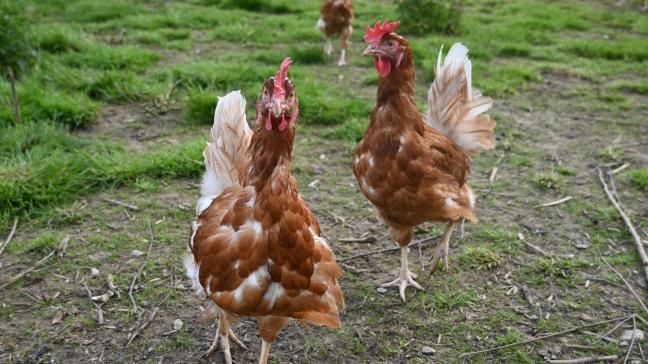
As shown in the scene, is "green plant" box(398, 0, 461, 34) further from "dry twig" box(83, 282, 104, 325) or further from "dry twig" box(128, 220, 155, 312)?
"dry twig" box(83, 282, 104, 325)

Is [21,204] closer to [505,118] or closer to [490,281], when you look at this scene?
[490,281]

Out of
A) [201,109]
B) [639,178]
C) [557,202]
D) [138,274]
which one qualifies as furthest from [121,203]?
[639,178]

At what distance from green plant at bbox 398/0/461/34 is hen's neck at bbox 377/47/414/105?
16.3ft

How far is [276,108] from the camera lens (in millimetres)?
2162

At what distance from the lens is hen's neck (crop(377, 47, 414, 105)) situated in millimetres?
3238

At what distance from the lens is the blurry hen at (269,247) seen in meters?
2.36

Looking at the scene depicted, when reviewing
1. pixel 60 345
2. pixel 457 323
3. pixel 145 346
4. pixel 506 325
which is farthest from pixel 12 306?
pixel 506 325

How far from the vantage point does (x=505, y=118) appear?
5812 millimetres

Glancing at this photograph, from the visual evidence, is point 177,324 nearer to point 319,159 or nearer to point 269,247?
point 269,247

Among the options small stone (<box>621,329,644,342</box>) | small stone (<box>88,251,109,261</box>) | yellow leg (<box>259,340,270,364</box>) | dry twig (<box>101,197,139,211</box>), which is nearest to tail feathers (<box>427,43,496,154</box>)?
small stone (<box>621,329,644,342</box>)

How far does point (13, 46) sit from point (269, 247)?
11.8ft

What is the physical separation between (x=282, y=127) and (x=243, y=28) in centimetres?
609

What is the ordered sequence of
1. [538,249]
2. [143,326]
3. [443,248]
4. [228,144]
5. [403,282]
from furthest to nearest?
1. [538,249]
2. [443,248]
3. [403,282]
4. [143,326]
5. [228,144]

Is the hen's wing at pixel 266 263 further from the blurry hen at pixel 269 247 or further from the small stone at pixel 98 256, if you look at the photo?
the small stone at pixel 98 256
